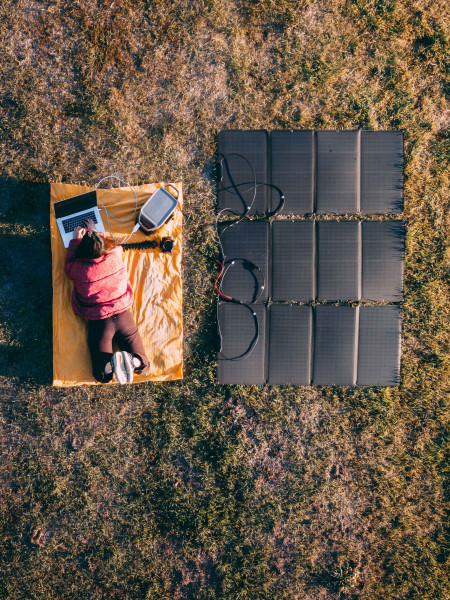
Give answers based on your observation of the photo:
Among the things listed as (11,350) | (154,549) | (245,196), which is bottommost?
(154,549)

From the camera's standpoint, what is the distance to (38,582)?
14.3 feet

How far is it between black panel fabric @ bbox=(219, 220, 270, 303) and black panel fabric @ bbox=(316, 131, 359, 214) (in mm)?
684

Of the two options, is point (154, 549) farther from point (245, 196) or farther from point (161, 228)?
point (245, 196)

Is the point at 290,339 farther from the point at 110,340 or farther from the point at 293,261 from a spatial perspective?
the point at 110,340

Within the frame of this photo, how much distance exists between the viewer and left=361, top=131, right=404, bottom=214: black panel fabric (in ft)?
13.9

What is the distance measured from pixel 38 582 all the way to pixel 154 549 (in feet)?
4.28

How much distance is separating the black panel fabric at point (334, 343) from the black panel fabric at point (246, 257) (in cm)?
67

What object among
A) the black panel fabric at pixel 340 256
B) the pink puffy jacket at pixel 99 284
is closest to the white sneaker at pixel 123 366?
the pink puffy jacket at pixel 99 284

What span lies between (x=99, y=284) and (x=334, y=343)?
7.88 feet

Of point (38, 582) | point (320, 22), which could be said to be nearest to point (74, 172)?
point (320, 22)

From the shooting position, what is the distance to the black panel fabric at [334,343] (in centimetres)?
420

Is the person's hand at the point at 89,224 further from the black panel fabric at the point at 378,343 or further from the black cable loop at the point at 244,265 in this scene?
the black panel fabric at the point at 378,343

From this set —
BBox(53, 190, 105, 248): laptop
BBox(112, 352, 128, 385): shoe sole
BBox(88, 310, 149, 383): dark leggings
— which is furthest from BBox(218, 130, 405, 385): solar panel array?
BBox(53, 190, 105, 248): laptop

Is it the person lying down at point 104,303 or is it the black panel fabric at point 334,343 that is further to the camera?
the black panel fabric at point 334,343
